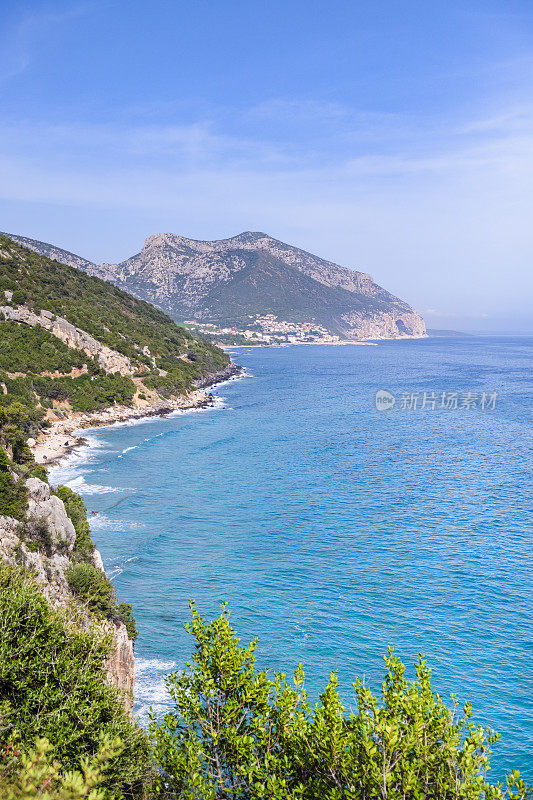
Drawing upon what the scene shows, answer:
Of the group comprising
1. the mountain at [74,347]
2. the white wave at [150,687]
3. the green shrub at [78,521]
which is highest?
the mountain at [74,347]

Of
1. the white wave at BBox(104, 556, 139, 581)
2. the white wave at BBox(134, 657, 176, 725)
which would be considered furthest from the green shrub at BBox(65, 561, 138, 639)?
the white wave at BBox(104, 556, 139, 581)

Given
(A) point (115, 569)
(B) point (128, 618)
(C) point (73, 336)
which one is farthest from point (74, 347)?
(B) point (128, 618)

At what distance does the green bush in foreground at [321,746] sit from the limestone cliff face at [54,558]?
7.92 meters

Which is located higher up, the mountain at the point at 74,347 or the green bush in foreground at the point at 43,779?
the mountain at the point at 74,347

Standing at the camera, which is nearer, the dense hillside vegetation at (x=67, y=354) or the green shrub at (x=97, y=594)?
the green shrub at (x=97, y=594)

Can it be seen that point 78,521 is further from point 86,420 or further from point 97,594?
point 86,420

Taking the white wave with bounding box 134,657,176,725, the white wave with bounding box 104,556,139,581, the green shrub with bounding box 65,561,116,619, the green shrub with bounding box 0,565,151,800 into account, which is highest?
the green shrub with bounding box 0,565,151,800

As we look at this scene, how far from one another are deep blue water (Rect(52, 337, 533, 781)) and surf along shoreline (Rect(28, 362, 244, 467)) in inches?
128

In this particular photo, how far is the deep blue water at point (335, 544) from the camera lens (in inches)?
1072

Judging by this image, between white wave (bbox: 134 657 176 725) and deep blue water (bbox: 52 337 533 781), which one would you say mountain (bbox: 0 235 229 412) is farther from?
white wave (bbox: 134 657 176 725)

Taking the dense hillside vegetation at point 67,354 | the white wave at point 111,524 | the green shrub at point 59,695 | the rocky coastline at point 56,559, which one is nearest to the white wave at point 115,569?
the rocky coastline at point 56,559

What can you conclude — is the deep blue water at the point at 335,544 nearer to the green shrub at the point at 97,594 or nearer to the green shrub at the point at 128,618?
the green shrub at the point at 128,618

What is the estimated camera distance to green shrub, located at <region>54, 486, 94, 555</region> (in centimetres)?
3140

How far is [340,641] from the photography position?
28609 mm
